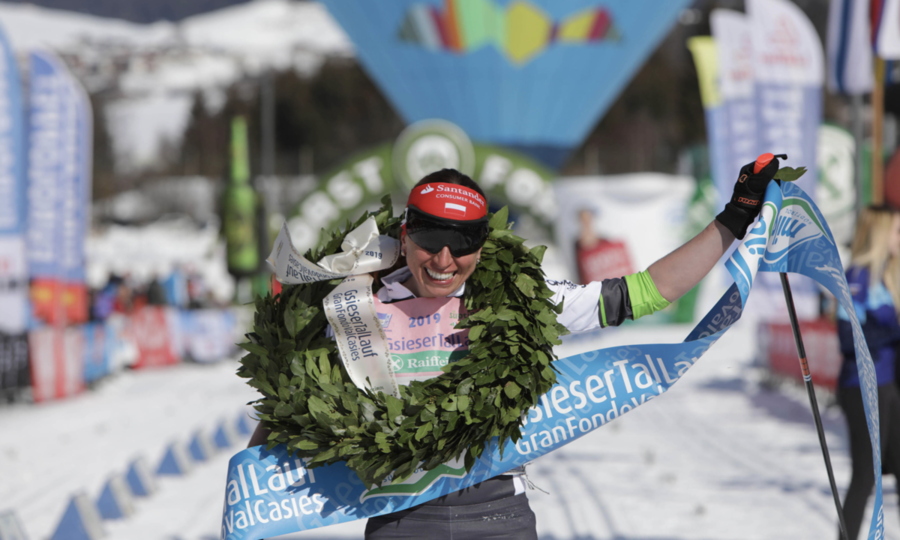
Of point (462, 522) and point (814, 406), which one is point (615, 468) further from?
point (462, 522)

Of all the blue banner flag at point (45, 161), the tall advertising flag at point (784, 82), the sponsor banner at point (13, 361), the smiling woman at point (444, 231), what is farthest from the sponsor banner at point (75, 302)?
the smiling woman at point (444, 231)

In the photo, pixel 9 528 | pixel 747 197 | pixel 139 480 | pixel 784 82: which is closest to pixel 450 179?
pixel 747 197

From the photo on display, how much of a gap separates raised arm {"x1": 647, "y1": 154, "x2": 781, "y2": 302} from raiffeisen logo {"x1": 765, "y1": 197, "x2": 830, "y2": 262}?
37cm

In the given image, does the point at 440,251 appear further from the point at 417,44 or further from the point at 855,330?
the point at 417,44

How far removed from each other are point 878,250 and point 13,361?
10.2 metres

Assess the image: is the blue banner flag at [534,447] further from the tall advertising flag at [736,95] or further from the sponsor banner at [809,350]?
the tall advertising flag at [736,95]

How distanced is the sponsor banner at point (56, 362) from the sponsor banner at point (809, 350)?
30.0 ft

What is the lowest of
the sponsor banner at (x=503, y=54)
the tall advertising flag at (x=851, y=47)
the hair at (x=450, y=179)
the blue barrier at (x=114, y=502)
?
the blue barrier at (x=114, y=502)

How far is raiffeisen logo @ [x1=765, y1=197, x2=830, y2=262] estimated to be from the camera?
325 centimetres

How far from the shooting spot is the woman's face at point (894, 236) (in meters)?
4.75

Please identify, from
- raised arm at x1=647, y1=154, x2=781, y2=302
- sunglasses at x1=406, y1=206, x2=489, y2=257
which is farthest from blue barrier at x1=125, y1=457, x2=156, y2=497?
raised arm at x1=647, y1=154, x2=781, y2=302

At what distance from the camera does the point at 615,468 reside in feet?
25.2

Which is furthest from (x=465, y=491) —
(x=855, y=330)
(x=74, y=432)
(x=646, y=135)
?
(x=646, y=135)

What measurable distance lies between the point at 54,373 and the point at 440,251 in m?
10.8
